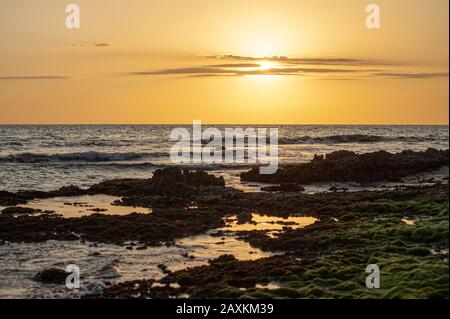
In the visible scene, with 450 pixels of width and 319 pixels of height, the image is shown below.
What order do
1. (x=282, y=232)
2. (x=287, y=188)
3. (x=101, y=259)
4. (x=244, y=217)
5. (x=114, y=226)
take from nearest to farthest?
(x=101, y=259)
(x=282, y=232)
(x=114, y=226)
(x=244, y=217)
(x=287, y=188)

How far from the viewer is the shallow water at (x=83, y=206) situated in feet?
123

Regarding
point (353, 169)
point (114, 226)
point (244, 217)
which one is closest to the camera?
point (114, 226)

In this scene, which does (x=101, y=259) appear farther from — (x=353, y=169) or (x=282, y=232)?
(x=353, y=169)

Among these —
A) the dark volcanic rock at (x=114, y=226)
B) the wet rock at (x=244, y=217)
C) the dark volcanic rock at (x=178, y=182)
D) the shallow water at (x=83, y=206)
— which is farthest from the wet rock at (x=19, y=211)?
the wet rock at (x=244, y=217)

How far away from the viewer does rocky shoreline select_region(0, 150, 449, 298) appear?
2017 centimetres

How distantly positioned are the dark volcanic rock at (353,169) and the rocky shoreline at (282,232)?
0.19 m

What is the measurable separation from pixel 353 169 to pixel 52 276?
1416 inches

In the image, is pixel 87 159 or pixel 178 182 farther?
pixel 87 159

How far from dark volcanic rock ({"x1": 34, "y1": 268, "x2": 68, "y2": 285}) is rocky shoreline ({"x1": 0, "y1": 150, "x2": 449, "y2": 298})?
2.58 m

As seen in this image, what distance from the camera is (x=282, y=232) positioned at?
29.6 m

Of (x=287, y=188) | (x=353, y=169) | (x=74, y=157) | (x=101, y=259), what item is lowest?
(x=101, y=259)

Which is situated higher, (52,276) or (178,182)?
(178,182)

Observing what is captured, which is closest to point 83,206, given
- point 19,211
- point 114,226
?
point 19,211
